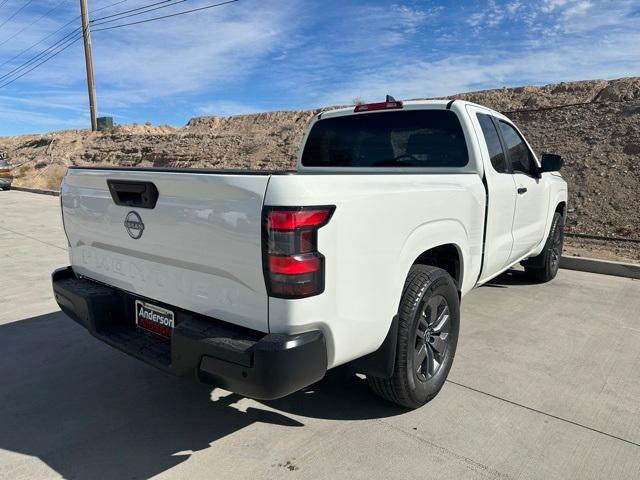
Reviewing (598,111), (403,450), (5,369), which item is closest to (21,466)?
(5,369)

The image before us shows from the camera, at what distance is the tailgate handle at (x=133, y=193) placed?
8.73 ft

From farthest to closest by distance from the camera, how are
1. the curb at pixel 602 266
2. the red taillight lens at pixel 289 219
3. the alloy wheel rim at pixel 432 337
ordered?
the curb at pixel 602 266 < the alloy wheel rim at pixel 432 337 < the red taillight lens at pixel 289 219

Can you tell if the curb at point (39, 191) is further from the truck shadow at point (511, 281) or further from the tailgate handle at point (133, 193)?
the tailgate handle at point (133, 193)

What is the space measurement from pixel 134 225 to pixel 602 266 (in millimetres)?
6199

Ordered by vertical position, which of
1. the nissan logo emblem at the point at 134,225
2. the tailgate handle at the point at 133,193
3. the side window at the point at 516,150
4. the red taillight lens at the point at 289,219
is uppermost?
the side window at the point at 516,150

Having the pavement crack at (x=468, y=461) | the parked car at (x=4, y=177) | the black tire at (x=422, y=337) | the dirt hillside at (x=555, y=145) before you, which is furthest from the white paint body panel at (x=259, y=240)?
the parked car at (x=4, y=177)

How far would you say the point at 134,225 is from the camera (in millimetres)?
2801

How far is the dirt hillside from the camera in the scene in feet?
37.1

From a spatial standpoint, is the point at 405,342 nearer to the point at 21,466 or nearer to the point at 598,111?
the point at 21,466

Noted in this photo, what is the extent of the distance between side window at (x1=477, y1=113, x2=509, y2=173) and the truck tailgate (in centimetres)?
252

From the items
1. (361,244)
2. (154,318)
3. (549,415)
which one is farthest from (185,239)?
(549,415)

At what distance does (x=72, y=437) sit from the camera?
115 inches

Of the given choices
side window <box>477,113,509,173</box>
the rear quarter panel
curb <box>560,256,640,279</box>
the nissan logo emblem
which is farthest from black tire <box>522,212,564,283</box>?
the nissan logo emblem

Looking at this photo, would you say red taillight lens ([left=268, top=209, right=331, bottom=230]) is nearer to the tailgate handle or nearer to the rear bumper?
the rear bumper
